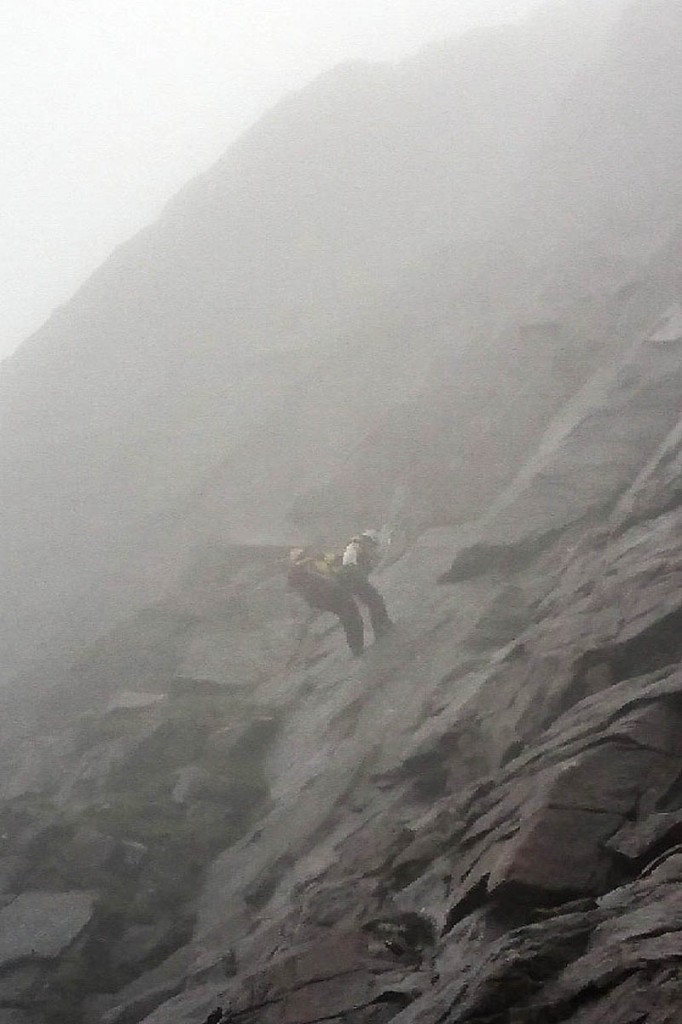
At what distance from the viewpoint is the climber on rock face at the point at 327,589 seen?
2027 centimetres

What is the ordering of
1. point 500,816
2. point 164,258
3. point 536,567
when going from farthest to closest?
point 164,258 → point 536,567 → point 500,816

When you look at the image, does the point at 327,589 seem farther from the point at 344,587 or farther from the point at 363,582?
the point at 363,582

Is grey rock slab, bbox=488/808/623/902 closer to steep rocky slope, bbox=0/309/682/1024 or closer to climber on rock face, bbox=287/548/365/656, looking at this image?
steep rocky slope, bbox=0/309/682/1024

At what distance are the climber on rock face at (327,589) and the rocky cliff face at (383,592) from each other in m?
0.91

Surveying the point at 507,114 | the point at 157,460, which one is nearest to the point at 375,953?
the point at 157,460

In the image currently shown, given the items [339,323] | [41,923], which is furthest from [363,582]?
[339,323]

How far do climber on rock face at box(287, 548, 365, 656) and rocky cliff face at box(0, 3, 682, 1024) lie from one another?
912 mm

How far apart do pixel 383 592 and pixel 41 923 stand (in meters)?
11.3

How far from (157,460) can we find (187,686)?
19439mm

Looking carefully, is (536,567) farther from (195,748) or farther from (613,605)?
(195,748)

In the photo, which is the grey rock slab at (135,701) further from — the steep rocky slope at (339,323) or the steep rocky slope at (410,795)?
the steep rocky slope at (339,323)

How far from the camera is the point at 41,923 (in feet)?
52.7

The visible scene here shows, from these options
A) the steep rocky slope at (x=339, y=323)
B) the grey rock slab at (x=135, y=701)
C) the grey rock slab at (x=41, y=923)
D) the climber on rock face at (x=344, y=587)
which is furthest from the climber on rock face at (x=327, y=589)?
the grey rock slab at (x=41, y=923)

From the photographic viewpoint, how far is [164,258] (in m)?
54.4
